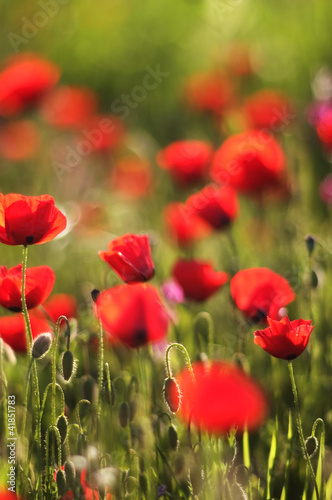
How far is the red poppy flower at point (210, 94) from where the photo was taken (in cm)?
363

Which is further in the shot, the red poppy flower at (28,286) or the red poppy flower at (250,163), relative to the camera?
the red poppy flower at (250,163)

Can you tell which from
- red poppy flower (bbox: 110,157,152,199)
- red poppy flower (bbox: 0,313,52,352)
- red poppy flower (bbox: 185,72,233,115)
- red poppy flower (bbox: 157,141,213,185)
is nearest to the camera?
red poppy flower (bbox: 0,313,52,352)

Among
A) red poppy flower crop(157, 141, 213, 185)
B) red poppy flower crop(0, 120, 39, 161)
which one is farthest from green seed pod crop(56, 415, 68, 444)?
red poppy flower crop(0, 120, 39, 161)

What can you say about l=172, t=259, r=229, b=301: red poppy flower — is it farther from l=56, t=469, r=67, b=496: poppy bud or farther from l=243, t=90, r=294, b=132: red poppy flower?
l=243, t=90, r=294, b=132: red poppy flower

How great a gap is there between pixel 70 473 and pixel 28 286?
412 mm

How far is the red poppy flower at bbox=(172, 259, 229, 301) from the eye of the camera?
1.80 meters

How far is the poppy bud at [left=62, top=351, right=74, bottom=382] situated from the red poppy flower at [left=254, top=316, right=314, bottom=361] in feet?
1.40

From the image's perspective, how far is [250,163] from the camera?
2.31 metres

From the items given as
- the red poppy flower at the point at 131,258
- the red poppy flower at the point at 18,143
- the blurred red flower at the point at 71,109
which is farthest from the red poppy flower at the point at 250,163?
the red poppy flower at the point at 18,143

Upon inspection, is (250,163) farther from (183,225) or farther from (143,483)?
(143,483)

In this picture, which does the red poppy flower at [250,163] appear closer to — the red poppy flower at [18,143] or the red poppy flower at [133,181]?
the red poppy flower at [133,181]

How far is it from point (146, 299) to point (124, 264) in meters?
0.14

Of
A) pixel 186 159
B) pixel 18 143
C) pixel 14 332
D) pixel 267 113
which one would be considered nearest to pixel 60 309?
pixel 14 332

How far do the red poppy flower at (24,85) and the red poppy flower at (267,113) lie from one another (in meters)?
0.96
